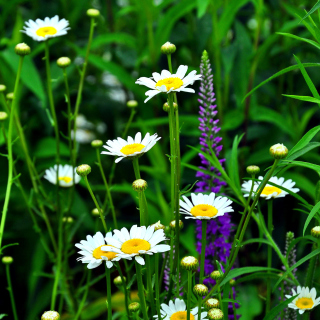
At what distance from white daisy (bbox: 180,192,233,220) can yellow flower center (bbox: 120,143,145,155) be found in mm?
71

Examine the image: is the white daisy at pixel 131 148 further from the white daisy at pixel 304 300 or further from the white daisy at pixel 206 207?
the white daisy at pixel 304 300

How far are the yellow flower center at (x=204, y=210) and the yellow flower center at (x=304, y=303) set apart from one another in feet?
0.44

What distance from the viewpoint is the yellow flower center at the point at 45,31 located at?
0.71 meters

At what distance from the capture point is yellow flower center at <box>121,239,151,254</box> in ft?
1.43

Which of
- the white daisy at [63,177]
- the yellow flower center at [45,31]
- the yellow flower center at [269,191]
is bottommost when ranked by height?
the yellow flower center at [269,191]

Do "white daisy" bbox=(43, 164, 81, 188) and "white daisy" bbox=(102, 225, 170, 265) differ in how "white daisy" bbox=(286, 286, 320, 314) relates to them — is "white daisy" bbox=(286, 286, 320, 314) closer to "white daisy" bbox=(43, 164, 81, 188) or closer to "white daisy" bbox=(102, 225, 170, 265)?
"white daisy" bbox=(102, 225, 170, 265)

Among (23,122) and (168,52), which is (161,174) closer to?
(23,122)

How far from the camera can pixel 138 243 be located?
1.47 ft

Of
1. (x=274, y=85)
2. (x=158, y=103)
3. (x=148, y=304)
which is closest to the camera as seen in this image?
(x=148, y=304)

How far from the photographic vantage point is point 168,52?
19.8 inches

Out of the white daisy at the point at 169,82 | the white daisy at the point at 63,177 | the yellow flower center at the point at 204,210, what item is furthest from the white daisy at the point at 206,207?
the white daisy at the point at 63,177

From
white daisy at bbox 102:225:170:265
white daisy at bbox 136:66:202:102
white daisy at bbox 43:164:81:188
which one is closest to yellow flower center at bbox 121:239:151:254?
white daisy at bbox 102:225:170:265

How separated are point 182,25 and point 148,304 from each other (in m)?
0.95

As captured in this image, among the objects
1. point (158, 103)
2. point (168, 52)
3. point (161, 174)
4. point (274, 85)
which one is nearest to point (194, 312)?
point (168, 52)
